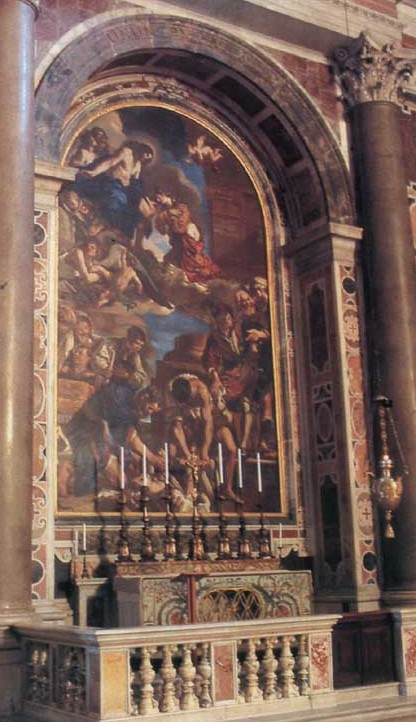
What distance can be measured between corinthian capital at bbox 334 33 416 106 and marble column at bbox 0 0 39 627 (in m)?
4.65

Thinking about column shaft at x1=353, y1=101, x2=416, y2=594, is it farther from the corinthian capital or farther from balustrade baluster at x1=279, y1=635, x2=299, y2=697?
balustrade baluster at x1=279, y1=635, x2=299, y2=697

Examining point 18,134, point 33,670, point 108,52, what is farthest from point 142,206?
point 33,670

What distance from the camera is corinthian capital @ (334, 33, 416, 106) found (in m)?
12.6

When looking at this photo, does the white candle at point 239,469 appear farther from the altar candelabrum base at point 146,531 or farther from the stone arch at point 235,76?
the stone arch at point 235,76

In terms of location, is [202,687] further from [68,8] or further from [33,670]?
[68,8]

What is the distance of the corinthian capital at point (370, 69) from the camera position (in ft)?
41.4

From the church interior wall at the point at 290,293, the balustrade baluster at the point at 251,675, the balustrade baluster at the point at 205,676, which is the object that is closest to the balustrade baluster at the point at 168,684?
the balustrade baluster at the point at 205,676

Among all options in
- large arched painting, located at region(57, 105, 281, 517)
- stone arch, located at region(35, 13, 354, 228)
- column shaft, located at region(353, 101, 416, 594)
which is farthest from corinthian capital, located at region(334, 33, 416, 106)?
large arched painting, located at region(57, 105, 281, 517)

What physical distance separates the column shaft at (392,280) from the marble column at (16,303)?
4.74m

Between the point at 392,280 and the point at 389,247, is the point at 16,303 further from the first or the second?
the point at 389,247

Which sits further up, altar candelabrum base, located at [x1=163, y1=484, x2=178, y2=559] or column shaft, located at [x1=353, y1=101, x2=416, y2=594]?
column shaft, located at [x1=353, y1=101, x2=416, y2=594]

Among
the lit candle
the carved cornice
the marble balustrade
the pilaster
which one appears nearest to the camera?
the marble balustrade

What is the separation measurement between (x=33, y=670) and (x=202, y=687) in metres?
1.52

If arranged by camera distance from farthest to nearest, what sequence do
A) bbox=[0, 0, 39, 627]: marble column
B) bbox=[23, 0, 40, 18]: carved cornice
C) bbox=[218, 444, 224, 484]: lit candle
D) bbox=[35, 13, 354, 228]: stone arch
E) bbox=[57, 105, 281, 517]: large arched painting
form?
bbox=[218, 444, 224, 484]: lit candle < bbox=[57, 105, 281, 517]: large arched painting < bbox=[35, 13, 354, 228]: stone arch < bbox=[23, 0, 40, 18]: carved cornice < bbox=[0, 0, 39, 627]: marble column
